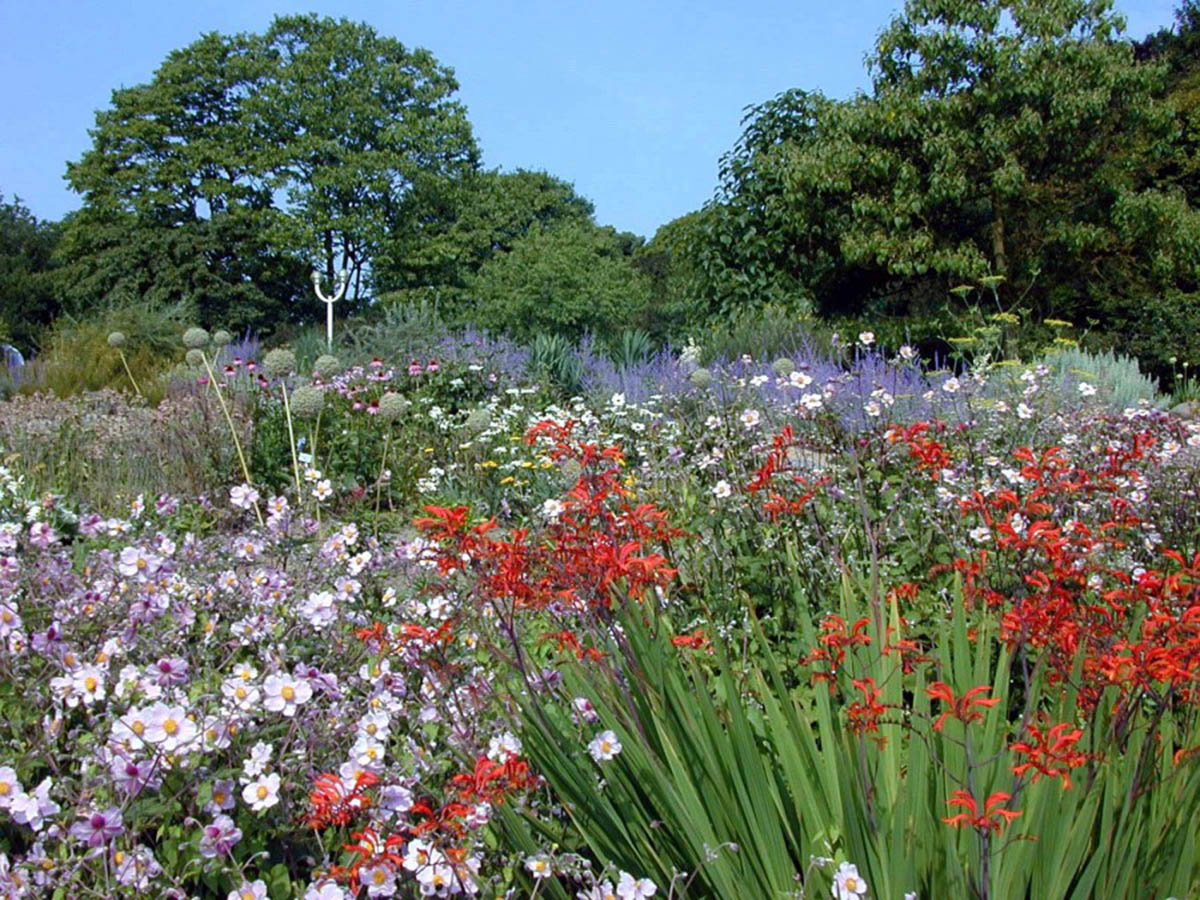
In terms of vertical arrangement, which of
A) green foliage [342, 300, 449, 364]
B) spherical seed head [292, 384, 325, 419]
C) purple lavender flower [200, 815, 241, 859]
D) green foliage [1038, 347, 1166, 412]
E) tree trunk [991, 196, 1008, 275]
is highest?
tree trunk [991, 196, 1008, 275]

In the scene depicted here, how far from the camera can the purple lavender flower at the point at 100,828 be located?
1.54 meters

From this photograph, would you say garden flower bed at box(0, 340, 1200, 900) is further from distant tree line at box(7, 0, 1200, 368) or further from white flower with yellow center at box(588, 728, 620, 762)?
distant tree line at box(7, 0, 1200, 368)

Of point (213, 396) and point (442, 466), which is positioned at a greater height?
point (213, 396)

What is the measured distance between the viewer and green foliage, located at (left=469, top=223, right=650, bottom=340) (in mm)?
17297

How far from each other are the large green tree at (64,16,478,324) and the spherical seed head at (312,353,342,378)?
21323 mm

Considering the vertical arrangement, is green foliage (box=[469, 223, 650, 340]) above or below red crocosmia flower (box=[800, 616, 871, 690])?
above

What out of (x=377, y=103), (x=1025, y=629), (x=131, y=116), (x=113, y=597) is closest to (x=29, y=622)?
(x=113, y=597)

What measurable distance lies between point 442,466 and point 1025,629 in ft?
17.3

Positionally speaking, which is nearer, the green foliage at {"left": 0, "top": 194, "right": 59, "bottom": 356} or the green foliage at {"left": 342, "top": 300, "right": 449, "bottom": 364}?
the green foliage at {"left": 342, "top": 300, "right": 449, "bottom": 364}

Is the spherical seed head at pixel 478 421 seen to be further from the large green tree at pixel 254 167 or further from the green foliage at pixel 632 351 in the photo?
the large green tree at pixel 254 167

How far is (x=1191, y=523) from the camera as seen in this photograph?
12.0ft

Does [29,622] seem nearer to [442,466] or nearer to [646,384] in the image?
[442,466]

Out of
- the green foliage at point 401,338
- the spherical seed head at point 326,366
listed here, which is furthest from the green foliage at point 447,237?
the spherical seed head at point 326,366

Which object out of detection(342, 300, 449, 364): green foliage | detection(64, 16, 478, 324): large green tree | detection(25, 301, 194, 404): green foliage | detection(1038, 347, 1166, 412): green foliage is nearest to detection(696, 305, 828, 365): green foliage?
detection(1038, 347, 1166, 412): green foliage
